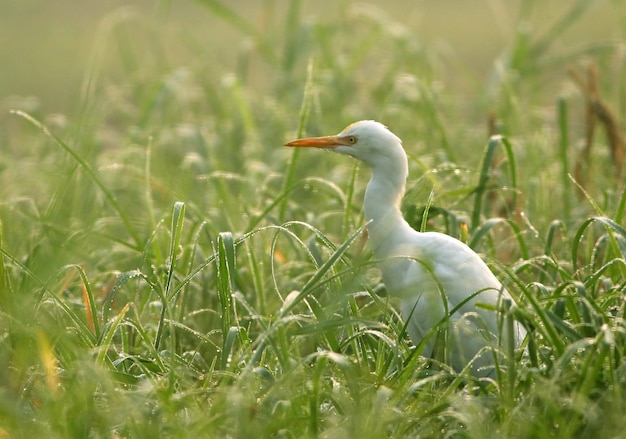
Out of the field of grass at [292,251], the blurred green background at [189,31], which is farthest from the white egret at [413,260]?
the blurred green background at [189,31]

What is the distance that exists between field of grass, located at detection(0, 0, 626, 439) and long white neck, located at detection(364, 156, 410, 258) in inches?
4.9

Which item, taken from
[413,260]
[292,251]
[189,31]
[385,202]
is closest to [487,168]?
[385,202]

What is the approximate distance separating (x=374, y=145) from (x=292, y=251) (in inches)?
45.4

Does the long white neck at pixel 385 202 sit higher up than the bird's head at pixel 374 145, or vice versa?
the bird's head at pixel 374 145

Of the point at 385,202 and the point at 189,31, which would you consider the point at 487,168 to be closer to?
the point at 385,202

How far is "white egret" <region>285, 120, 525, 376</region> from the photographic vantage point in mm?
3582

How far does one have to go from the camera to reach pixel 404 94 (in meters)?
6.37

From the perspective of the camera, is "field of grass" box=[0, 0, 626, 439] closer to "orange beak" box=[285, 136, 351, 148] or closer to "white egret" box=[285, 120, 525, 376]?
"white egret" box=[285, 120, 525, 376]

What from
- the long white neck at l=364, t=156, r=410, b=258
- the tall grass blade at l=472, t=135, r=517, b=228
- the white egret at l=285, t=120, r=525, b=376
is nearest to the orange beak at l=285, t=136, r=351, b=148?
the white egret at l=285, t=120, r=525, b=376

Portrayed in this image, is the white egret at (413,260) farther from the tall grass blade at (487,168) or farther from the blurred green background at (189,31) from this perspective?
the blurred green background at (189,31)

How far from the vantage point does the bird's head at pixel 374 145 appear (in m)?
3.71

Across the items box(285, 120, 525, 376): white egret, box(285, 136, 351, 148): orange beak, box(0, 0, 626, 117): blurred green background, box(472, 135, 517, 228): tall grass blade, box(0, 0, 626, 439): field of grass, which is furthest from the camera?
box(0, 0, 626, 117): blurred green background

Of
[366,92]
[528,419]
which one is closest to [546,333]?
[528,419]

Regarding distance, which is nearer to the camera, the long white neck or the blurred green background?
the long white neck
